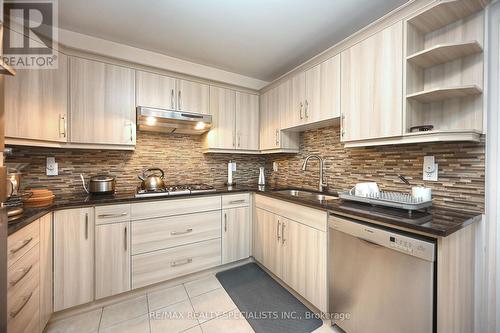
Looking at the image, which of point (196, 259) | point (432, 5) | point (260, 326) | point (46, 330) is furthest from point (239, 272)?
point (432, 5)

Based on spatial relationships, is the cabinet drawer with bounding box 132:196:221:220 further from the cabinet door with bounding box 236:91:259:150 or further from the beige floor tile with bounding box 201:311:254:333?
the beige floor tile with bounding box 201:311:254:333

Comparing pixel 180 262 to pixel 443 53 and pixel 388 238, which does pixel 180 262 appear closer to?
pixel 388 238

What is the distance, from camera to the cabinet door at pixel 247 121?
2.67 metres

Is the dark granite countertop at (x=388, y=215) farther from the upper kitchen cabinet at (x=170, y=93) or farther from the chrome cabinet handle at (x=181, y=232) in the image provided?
the upper kitchen cabinet at (x=170, y=93)

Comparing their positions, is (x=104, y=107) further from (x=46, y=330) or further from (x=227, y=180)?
(x=46, y=330)

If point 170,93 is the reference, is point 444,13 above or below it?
above

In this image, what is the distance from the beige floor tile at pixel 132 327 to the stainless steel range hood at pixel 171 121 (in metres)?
1.73

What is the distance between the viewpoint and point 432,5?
1.20 m

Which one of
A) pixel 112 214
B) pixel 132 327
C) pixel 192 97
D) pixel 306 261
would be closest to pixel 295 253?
pixel 306 261

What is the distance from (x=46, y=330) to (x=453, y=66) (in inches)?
132

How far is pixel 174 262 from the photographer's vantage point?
2.01m

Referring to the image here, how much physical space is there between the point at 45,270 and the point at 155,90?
1.73 metres

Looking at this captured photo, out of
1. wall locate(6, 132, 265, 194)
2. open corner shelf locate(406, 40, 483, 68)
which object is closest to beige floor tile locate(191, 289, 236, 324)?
wall locate(6, 132, 265, 194)

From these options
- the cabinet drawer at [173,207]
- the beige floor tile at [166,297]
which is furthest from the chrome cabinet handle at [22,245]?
the beige floor tile at [166,297]
